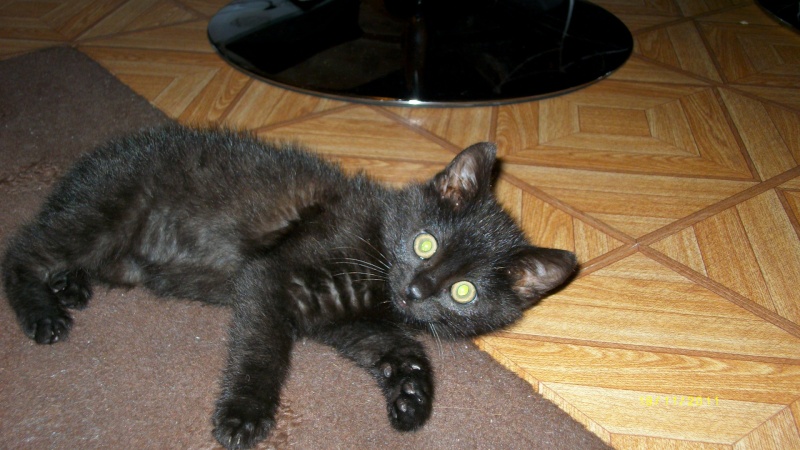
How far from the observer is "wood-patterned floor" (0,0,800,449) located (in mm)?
1527

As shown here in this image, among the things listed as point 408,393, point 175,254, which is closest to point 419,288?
point 408,393

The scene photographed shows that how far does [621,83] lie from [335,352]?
1.97m

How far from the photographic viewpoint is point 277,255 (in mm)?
1569

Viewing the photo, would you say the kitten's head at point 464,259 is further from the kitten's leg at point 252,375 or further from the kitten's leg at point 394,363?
the kitten's leg at point 252,375

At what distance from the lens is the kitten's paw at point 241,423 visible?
1303mm

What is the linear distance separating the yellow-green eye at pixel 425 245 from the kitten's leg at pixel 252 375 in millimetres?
367

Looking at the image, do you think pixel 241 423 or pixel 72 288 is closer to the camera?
pixel 241 423

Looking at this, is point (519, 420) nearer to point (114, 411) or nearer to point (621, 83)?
point (114, 411)

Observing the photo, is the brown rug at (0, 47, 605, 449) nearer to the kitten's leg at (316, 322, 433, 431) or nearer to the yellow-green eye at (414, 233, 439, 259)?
the kitten's leg at (316, 322, 433, 431)

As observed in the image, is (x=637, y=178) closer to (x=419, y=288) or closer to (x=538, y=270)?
(x=538, y=270)

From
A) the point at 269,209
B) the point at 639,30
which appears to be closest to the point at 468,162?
the point at 269,209

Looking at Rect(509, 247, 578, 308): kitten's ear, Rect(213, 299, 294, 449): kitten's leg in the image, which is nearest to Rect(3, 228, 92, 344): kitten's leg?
Rect(213, 299, 294, 449): kitten's leg

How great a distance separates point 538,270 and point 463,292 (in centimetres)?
18

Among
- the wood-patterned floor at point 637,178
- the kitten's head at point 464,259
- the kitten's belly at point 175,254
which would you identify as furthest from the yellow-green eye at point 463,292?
the kitten's belly at point 175,254
